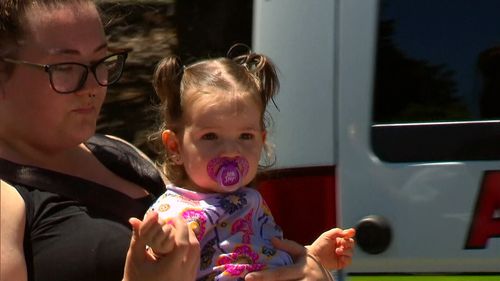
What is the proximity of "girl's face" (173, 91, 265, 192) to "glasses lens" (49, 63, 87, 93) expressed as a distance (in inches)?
10.6

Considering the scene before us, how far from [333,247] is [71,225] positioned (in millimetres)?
629

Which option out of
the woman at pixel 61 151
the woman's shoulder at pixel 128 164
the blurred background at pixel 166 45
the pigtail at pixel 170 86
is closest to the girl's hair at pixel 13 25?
the woman at pixel 61 151

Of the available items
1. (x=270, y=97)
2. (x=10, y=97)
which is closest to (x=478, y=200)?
(x=270, y=97)

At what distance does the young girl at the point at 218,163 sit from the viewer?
7.68ft

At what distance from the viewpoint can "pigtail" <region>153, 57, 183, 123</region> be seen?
249 cm

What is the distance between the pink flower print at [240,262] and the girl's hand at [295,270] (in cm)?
2

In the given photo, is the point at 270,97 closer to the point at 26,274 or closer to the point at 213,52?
the point at 26,274

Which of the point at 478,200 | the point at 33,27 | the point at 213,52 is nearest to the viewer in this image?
the point at 33,27

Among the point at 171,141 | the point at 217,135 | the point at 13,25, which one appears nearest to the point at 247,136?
the point at 217,135

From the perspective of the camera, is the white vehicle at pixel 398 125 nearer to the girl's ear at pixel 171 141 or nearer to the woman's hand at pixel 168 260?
the girl's ear at pixel 171 141

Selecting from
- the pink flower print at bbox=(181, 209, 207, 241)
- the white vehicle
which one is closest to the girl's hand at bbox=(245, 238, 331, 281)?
the pink flower print at bbox=(181, 209, 207, 241)

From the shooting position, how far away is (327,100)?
3.11 metres

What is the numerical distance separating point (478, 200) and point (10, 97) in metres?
1.35

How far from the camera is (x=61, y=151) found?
2.46 meters
